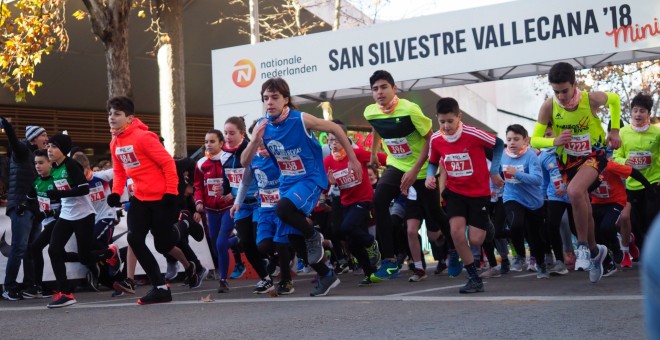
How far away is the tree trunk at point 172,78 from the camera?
800 inches

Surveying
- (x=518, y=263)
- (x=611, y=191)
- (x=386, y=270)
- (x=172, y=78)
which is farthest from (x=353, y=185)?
(x=172, y=78)

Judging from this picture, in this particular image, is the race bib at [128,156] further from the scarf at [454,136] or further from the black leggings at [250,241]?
the scarf at [454,136]

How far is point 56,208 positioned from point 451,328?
6848mm

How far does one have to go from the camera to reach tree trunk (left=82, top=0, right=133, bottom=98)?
694 inches

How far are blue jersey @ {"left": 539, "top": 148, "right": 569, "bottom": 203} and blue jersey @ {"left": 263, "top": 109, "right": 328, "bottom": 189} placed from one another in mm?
2884

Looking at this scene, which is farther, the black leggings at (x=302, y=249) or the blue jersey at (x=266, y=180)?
the blue jersey at (x=266, y=180)

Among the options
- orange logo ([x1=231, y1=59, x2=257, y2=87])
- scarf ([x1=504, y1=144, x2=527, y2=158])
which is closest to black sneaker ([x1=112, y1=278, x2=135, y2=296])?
scarf ([x1=504, y1=144, x2=527, y2=158])

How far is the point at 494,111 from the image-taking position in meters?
35.7

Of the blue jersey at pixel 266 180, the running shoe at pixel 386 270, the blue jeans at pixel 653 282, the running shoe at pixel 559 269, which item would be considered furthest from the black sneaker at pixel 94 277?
the blue jeans at pixel 653 282

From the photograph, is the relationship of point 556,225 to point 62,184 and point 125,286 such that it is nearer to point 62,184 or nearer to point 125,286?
point 125,286

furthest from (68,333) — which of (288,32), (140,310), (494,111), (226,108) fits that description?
(494,111)

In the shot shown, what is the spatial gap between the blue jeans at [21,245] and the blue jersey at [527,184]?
17.9 feet

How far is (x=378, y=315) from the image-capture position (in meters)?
6.59

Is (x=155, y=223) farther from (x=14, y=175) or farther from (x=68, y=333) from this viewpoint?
(x=14, y=175)
